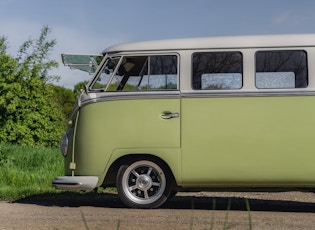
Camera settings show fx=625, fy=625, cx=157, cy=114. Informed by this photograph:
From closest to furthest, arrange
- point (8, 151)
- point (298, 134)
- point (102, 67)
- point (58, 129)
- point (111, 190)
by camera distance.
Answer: point (298, 134) < point (102, 67) < point (111, 190) < point (8, 151) < point (58, 129)

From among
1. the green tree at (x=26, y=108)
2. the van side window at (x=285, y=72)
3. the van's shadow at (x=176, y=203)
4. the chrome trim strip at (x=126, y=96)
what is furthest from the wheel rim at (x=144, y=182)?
the green tree at (x=26, y=108)

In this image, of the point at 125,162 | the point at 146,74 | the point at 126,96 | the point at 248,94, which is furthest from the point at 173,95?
the point at 125,162

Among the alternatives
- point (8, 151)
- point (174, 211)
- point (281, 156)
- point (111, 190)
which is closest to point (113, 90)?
point (174, 211)

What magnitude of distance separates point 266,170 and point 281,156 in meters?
0.26

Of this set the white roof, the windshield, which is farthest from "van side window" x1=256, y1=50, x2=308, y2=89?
the windshield

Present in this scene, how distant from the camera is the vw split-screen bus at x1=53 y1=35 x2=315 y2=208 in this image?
8.02m

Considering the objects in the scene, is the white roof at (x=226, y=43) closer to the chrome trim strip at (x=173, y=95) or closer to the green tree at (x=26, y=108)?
the chrome trim strip at (x=173, y=95)

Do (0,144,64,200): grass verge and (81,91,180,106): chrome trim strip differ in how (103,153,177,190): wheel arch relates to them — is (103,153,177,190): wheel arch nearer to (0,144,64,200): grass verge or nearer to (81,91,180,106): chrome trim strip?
(81,91,180,106): chrome trim strip

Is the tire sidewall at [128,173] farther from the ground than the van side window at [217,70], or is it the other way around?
the van side window at [217,70]

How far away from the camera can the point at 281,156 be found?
8.04m

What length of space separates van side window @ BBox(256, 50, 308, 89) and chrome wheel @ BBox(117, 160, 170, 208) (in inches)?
68.6

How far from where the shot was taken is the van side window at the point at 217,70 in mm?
8078

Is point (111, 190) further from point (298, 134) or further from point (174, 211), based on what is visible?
point (298, 134)

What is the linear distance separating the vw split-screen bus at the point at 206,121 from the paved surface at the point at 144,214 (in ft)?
1.22
